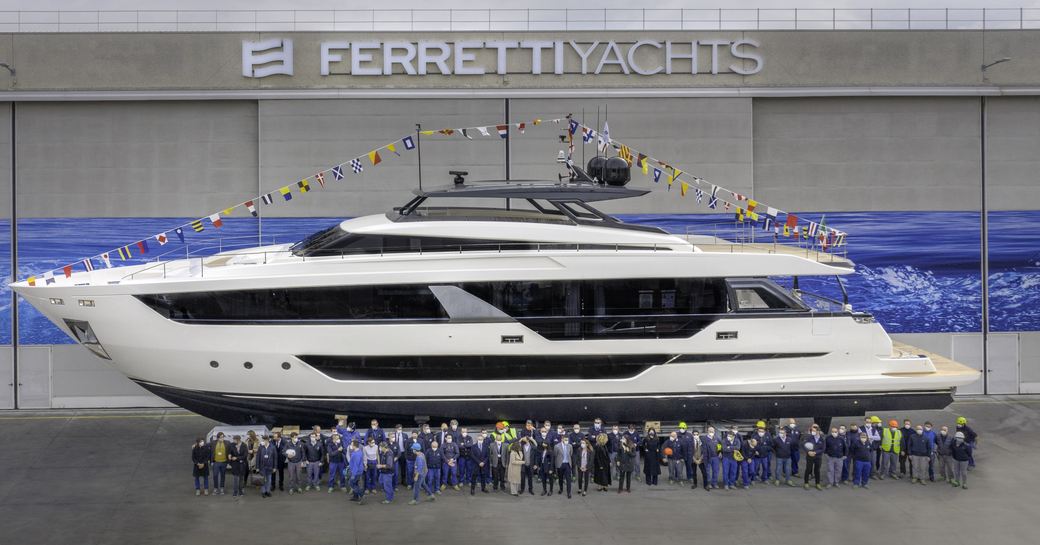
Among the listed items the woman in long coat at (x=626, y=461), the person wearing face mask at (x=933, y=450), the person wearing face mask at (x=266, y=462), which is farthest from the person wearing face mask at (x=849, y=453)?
the person wearing face mask at (x=266, y=462)

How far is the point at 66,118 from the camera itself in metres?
17.9

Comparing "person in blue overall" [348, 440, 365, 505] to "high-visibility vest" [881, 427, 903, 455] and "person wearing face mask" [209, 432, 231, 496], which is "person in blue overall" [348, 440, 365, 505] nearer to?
"person wearing face mask" [209, 432, 231, 496]

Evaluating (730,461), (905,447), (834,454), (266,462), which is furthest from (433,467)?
(905,447)

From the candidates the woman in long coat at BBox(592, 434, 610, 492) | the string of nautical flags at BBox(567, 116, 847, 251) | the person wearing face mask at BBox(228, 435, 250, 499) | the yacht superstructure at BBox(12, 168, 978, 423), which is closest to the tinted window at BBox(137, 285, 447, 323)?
the yacht superstructure at BBox(12, 168, 978, 423)

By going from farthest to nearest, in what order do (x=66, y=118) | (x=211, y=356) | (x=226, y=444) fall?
(x=66, y=118)
(x=211, y=356)
(x=226, y=444)

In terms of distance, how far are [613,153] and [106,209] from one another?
9012 millimetres

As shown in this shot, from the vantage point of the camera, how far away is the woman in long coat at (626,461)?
1298 cm

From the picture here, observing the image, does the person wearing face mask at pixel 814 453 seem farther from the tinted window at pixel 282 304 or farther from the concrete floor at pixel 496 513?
the tinted window at pixel 282 304

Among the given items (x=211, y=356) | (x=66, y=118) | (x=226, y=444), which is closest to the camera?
(x=226, y=444)

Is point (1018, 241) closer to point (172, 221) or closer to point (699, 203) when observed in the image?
point (699, 203)

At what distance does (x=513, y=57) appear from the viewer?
18219 millimetres

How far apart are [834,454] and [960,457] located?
5.30 feet

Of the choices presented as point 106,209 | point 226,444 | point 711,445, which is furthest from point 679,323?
point 106,209

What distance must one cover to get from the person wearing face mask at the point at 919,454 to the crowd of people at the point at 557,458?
0.01m
